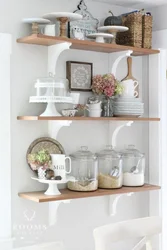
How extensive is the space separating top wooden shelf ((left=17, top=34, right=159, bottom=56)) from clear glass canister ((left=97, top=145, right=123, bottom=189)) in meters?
0.63

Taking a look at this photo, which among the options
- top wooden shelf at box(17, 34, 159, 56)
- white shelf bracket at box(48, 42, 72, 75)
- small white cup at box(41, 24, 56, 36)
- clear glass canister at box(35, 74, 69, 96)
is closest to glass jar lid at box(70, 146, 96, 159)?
clear glass canister at box(35, 74, 69, 96)

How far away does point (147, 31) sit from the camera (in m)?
3.12

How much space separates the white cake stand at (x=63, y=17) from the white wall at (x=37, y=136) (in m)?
0.16

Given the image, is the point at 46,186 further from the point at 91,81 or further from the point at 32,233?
the point at 91,81

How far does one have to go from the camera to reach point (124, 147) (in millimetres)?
3268

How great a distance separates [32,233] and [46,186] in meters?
0.29

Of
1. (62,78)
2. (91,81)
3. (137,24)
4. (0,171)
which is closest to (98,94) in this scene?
(91,81)

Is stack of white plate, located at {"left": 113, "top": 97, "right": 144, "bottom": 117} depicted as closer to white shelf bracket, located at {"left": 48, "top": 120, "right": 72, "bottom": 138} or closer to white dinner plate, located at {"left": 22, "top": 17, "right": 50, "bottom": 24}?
white shelf bracket, located at {"left": 48, "top": 120, "right": 72, "bottom": 138}

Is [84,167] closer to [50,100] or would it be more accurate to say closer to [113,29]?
[50,100]

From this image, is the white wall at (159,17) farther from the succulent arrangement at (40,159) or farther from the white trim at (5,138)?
the succulent arrangement at (40,159)

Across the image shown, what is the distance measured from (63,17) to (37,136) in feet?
2.35

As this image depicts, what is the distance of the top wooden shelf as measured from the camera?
263cm

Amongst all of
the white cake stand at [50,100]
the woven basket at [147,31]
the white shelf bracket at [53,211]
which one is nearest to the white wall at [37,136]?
the white shelf bracket at [53,211]

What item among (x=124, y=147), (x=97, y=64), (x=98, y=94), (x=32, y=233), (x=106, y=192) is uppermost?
(x=97, y=64)
